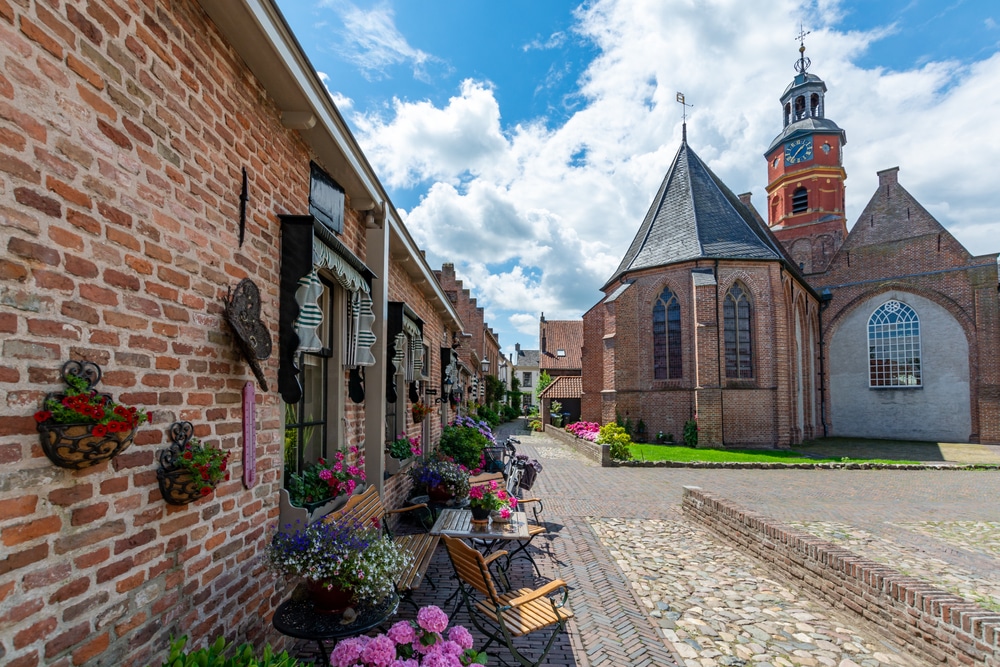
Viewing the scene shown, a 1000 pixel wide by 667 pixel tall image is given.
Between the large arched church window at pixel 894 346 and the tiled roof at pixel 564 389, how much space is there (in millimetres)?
15976

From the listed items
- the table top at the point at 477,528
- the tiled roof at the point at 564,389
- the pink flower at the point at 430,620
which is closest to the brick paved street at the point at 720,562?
the table top at the point at 477,528

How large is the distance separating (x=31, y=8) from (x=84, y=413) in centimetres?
140

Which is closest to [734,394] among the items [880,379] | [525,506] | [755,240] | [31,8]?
[755,240]

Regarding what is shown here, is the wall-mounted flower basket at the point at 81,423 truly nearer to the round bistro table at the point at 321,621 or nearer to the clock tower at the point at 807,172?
the round bistro table at the point at 321,621

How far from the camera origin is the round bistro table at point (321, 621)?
288 centimetres

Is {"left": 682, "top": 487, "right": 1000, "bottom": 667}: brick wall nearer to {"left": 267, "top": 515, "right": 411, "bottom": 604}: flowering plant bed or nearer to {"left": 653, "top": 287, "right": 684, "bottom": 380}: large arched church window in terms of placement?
{"left": 267, "top": 515, "right": 411, "bottom": 604}: flowering plant bed

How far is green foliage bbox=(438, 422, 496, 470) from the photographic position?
401 inches

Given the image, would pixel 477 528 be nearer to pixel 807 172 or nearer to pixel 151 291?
pixel 151 291

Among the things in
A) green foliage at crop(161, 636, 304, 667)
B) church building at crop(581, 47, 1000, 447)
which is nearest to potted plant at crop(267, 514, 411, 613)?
green foliage at crop(161, 636, 304, 667)

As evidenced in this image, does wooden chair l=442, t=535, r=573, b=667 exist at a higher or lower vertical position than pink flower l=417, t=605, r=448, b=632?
lower

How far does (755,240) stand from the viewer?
2308 centimetres

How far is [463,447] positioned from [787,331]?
17845 mm

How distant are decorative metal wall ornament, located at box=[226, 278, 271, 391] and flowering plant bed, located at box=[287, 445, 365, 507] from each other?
112cm

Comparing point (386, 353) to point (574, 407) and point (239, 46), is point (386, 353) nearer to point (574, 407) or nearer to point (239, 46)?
point (239, 46)
